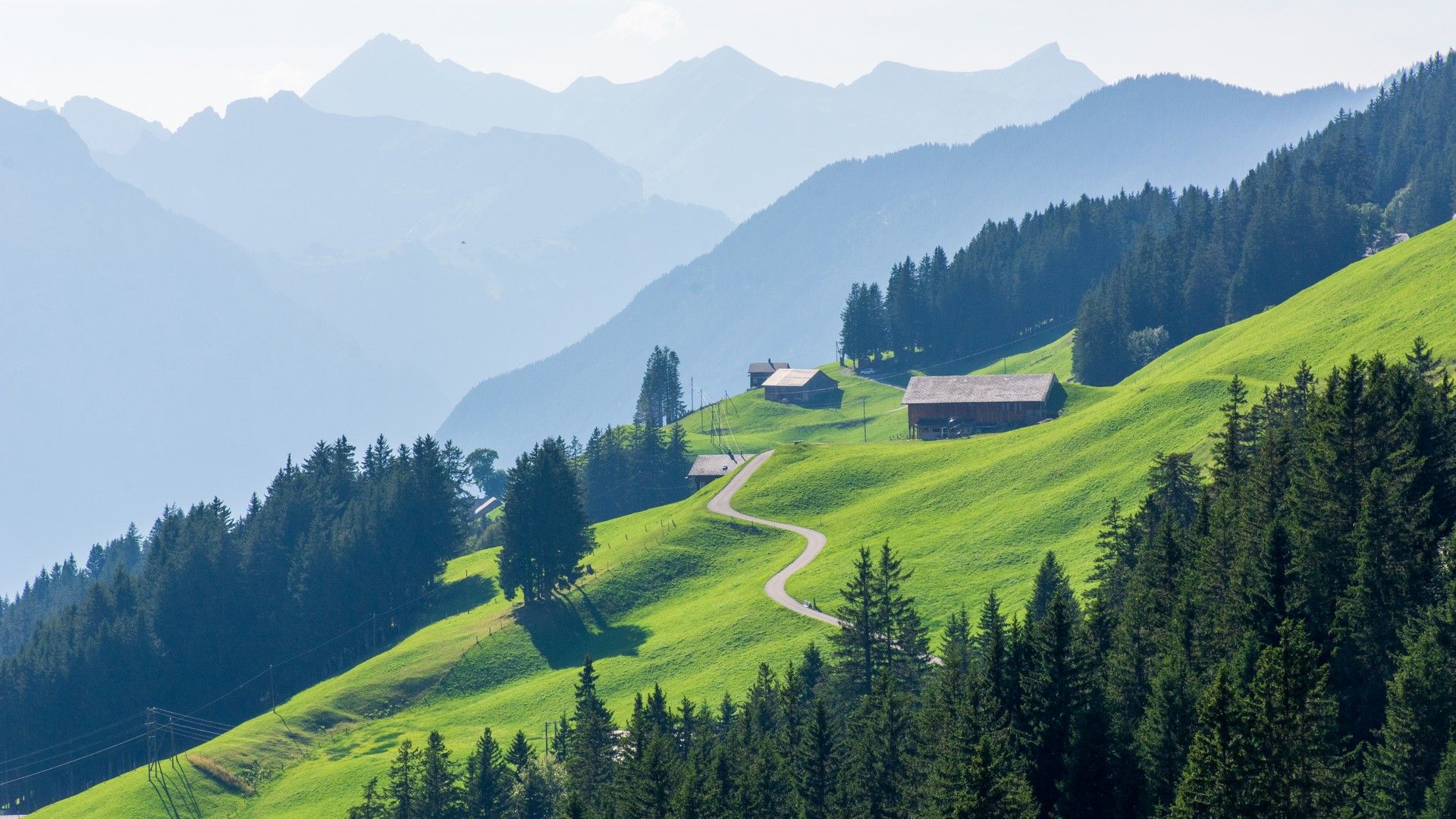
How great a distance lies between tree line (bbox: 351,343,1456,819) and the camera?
38844mm

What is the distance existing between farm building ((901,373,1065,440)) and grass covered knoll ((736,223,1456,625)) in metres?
9.43

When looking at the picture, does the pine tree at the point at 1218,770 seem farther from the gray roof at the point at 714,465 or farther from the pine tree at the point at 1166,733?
the gray roof at the point at 714,465

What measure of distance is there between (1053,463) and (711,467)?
56.8 metres

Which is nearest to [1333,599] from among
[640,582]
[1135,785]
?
[1135,785]

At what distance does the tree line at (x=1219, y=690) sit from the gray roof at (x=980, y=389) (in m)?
80.8

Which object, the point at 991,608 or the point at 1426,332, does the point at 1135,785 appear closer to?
the point at 991,608

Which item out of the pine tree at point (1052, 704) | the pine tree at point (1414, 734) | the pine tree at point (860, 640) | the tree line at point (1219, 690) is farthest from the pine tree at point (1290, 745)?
the pine tree at point (860, 640)

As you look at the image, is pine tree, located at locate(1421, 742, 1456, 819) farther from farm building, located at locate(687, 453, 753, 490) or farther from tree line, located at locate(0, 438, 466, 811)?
farm building, located at locate(687, 453, 753, 490)

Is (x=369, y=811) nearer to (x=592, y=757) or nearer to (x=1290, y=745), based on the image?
(x=592, y=757)

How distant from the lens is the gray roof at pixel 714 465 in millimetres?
164625

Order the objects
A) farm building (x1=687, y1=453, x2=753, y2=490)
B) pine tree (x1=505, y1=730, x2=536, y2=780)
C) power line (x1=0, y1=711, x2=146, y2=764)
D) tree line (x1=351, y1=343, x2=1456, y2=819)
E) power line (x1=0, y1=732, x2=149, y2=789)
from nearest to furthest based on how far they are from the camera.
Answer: tree line (x1=351, y1=343, x2=1456, y2=819), pine tree (x1=505, y1=730, x2=536, y2=780), power line (x1=0, y1=732, x2=149, y2=789), power line (x1=0, y1=711, x2=146, y2=764), farm building (x1=687, y1=453, x2=753, y2=490)

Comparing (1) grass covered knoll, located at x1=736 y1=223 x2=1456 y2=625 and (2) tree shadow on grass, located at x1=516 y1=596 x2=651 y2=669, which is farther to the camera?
Result: (2) tree shadow on grass, located at x1=516 y1=596 x2=651 y2=669

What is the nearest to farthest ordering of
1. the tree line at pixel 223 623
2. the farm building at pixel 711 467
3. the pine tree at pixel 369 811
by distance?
the pine tree at pixel 369 811, the tree line at pixel 223 623, the farm building at pixel 711 467

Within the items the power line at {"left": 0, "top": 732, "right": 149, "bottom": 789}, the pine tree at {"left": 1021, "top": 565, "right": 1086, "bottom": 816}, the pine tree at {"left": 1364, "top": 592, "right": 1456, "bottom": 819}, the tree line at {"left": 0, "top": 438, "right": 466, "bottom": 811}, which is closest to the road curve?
the pine tree at {"left": 1021, "top": 565, "right": 1086, "bottom": 816}
